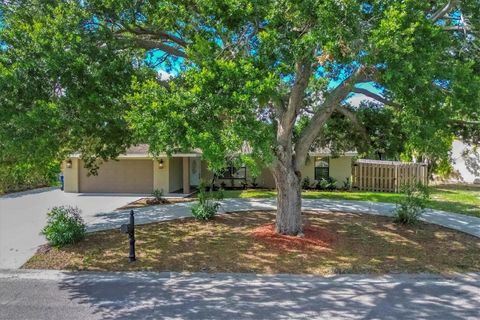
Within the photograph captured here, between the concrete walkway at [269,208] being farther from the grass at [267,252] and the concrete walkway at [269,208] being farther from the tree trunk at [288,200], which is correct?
the tree trunk at [288,200]

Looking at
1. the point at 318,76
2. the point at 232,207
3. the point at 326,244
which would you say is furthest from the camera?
the point at 232,207

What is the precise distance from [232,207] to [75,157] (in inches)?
444

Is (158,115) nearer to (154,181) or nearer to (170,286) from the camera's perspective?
(170,286)

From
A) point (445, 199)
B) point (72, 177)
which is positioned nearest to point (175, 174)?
point (72, 177)

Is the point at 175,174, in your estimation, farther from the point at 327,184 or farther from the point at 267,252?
the point at 267,252

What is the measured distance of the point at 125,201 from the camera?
1806 centimetres

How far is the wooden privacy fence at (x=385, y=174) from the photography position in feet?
71.1

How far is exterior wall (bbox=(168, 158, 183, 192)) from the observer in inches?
848

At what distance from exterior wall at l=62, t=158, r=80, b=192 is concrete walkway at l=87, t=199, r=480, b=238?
28.0 ft

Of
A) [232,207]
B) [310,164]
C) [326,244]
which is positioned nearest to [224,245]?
[326,244]

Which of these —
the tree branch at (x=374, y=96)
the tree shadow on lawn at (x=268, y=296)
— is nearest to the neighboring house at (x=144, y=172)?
the tree branch at (x=374, y=96)

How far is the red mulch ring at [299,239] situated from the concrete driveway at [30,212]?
5.86 meters

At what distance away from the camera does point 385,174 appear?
2194cm

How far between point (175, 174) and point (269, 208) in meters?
9.19
